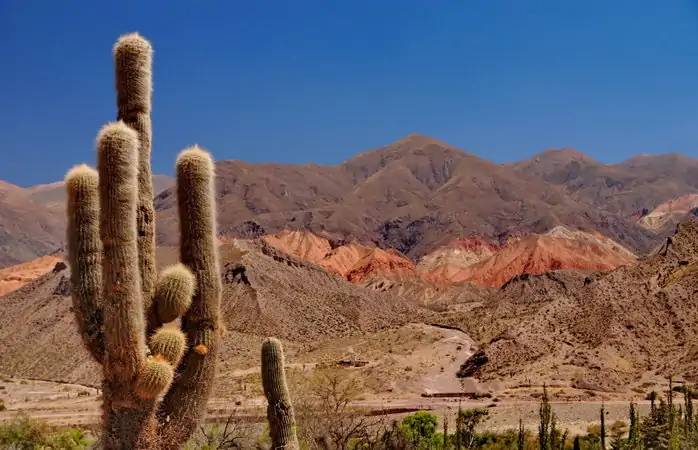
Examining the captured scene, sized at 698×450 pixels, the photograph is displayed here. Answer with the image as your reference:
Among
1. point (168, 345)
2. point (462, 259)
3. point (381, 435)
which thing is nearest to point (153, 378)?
point (168, 345)

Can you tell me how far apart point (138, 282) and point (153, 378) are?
3.94ft

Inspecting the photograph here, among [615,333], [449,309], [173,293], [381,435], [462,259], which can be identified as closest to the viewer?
[173,293]

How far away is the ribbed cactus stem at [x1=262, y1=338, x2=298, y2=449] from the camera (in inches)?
511

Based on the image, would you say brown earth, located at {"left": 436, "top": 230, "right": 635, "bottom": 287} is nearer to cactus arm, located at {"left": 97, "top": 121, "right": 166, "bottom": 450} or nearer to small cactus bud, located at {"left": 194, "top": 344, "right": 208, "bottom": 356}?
small cactus bud, located at {"left": 194, "top": 344, "right": 208, "bottom": 356}

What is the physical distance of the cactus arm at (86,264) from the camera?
9.34 m

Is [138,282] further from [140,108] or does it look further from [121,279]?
[140,108]

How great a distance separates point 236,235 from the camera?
572ft

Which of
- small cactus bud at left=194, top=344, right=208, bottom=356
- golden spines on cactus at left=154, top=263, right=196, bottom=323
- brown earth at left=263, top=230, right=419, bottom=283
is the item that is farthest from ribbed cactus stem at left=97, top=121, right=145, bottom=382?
brown earth at left=263, top=230, right=419, bottom=283

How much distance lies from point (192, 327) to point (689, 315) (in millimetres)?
52237

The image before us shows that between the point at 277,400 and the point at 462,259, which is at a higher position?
the point at 462,259

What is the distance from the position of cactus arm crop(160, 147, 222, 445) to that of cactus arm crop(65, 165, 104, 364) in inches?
57.4

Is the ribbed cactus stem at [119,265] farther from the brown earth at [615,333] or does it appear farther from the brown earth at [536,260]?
the brown earth at [536,260]

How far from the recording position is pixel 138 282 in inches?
375

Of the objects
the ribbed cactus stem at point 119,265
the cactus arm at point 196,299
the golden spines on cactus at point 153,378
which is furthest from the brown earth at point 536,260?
the ribbed cactus stem at point 119,265
